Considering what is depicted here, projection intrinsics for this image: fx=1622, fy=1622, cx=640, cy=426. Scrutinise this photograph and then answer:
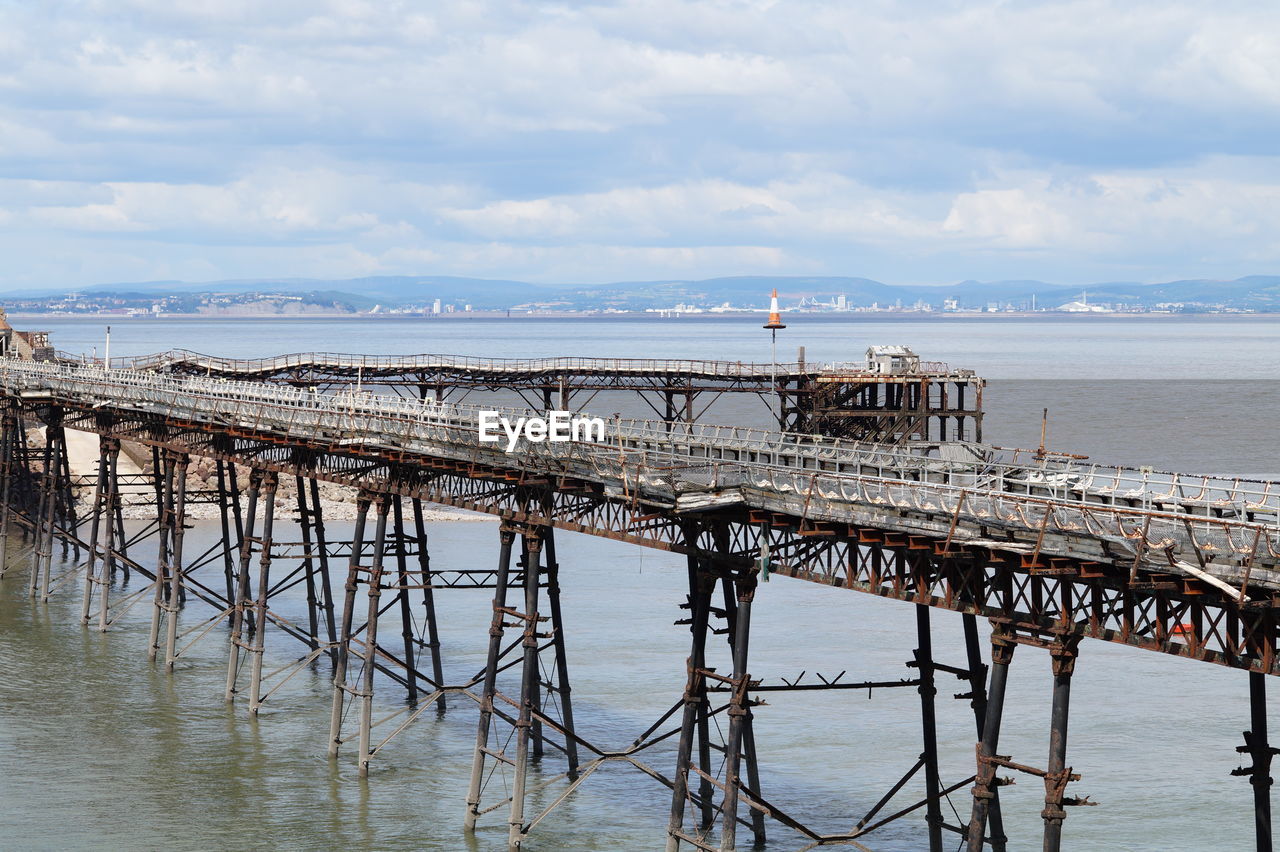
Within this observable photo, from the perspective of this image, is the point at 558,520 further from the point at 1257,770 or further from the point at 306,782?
the point at 1257,770

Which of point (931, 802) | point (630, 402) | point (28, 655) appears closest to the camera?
point (931, 802)

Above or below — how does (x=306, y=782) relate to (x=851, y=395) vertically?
below

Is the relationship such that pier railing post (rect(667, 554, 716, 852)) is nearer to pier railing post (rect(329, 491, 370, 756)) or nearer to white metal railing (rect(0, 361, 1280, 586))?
white metal railing (rect(0, 361, 1280, 586))

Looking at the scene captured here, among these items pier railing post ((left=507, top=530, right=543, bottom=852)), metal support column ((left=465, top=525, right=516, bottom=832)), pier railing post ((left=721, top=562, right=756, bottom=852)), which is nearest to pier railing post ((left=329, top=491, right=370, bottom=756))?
metal support column ((left=465, top=525, right=516, bottom=832))

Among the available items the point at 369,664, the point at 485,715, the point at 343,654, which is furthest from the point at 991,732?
the point at 343,654

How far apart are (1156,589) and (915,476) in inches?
820

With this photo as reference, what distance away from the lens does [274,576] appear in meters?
80.1

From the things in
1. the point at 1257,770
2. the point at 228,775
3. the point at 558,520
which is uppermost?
the point at 558,520

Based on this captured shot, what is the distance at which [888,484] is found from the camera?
32.9 metres

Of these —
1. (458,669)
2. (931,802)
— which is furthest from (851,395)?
(931,802)

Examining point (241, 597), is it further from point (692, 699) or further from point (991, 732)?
point (991, 732)

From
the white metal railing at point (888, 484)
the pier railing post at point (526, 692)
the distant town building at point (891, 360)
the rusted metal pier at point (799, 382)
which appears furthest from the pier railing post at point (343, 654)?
the distant town building at point (891, 360)

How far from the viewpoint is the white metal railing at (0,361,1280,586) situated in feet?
90.4

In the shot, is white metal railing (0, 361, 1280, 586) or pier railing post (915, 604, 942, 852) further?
pier railing post (915, 604, 942, 852)
